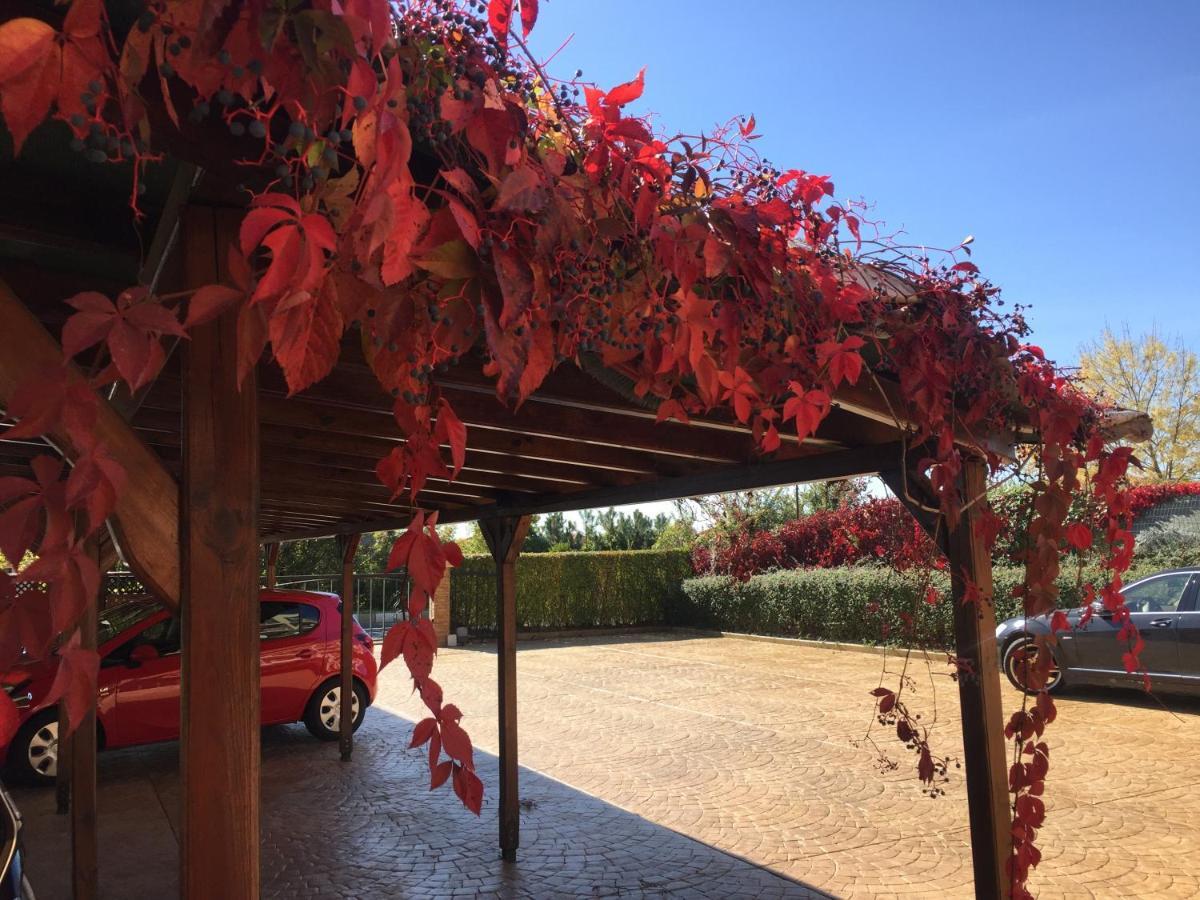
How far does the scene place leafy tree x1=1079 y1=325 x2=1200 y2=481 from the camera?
2250cm

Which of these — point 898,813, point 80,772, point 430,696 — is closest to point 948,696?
point 898,813

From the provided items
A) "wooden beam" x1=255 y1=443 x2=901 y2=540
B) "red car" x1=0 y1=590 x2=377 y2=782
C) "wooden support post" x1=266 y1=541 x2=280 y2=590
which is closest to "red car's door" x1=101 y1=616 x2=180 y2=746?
"red car" x1=0 y1=590 x2=377 y2=782

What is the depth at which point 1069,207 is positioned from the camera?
1062cm

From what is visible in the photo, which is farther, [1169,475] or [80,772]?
[1169,475]

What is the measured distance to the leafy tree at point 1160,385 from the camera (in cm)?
2250

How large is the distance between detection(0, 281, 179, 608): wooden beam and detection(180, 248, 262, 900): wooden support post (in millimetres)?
21

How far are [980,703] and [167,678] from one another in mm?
6746

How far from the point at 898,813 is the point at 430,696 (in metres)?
5.90

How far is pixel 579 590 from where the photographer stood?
65.2 feet

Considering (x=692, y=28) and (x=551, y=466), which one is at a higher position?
(x=692, y=28)

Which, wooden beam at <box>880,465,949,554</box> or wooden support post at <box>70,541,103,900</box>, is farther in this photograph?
wooden support post at <box>70,541,103,900</box>

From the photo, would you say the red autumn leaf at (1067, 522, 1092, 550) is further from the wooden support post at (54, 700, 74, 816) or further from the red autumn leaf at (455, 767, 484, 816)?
the wooden support post at (54, 700, 74, 816)

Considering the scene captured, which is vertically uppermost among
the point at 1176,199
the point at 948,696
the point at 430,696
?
the point at 1176,199

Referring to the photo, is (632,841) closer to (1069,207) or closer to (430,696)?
(430,696)
